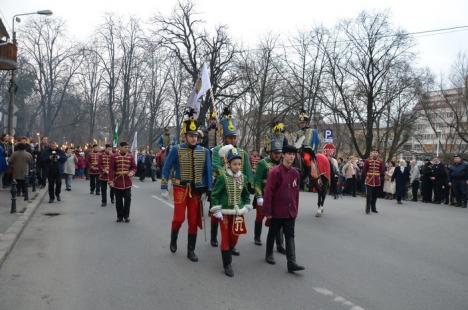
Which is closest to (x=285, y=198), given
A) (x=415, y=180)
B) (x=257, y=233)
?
(x=257, y=233)

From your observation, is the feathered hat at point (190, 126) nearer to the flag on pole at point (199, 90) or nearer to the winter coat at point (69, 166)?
the flag on pole at point (199, 90)

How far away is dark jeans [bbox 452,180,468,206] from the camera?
664 inches

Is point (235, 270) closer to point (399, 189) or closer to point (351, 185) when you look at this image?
point (399, 189)

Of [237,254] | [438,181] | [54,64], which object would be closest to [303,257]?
[237,254]

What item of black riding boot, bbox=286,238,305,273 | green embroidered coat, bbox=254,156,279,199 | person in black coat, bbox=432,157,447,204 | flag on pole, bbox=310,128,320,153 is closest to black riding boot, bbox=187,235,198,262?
green embroidered coat, bbox=254,156,279,199

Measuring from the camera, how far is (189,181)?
7.31 m

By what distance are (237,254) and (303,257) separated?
106 cm

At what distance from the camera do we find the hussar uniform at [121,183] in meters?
10.8

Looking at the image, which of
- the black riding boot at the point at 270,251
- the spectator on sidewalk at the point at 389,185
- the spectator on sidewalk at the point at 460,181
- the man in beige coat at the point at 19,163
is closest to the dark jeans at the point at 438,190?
the spectator on sidewalk at the point at 460,181

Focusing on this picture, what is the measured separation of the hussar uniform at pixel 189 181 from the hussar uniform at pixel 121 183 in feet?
11.7

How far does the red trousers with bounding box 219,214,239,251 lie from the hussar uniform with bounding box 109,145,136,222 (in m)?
5.03

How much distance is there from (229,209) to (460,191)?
534 inches

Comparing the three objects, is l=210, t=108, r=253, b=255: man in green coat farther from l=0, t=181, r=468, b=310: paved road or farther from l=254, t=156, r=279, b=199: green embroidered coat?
l=0, t=181, r=468, b=310: paved road

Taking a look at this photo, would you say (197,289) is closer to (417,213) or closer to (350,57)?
(417,213)
